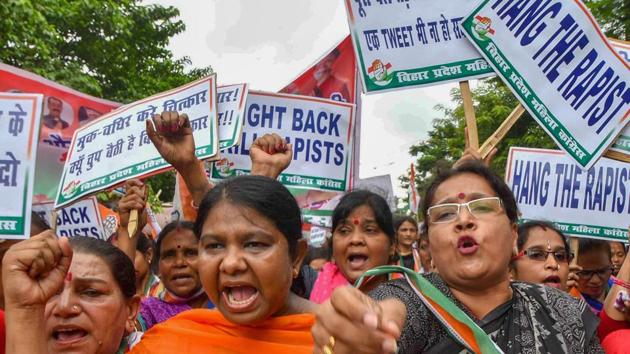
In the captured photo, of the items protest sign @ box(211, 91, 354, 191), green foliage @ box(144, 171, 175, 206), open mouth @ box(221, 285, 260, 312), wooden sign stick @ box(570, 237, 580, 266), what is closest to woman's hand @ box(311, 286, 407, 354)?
Result: open mouth @ box(221, 285, 260, 312)

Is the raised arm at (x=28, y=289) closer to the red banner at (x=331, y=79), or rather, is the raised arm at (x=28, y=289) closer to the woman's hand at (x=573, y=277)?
the woman's hand at (x=573, y=277)

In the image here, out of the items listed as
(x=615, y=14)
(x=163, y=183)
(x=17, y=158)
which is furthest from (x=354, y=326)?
(x=163, y=183)

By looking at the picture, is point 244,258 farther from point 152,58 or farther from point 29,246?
point 152,58

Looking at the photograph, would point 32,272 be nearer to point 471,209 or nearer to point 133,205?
point 471,209

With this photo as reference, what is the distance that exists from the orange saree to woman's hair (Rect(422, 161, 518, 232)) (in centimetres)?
60

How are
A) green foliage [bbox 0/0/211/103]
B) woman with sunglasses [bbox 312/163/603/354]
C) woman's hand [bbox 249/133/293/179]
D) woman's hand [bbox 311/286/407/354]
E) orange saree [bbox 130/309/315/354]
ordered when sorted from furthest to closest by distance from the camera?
green foliage [bbox 0/0/211/103] < woman's hand [bbox 249/133/293/179] < orange saree [bbox 130/309/315/354] < woman with sunglasses [bbox 312/163/603/354] < woman's hand [bbox 311/286/407/354]

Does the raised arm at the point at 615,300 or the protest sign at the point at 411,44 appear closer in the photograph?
the raised arm at the point at 615,300

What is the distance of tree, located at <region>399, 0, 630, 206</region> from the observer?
14.2 meters

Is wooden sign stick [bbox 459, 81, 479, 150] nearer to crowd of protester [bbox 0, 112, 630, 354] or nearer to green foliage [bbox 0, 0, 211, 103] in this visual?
crowd of protester [bbox 0, 112, 630, 354]

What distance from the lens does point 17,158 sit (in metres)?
4.00

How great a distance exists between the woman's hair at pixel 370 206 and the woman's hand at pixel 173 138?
34.7 inches

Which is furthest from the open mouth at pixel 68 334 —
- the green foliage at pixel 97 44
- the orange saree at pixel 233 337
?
the green foliage at pixel 97 44

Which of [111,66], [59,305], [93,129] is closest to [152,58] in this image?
[111,66]

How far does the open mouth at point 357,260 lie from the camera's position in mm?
3826
